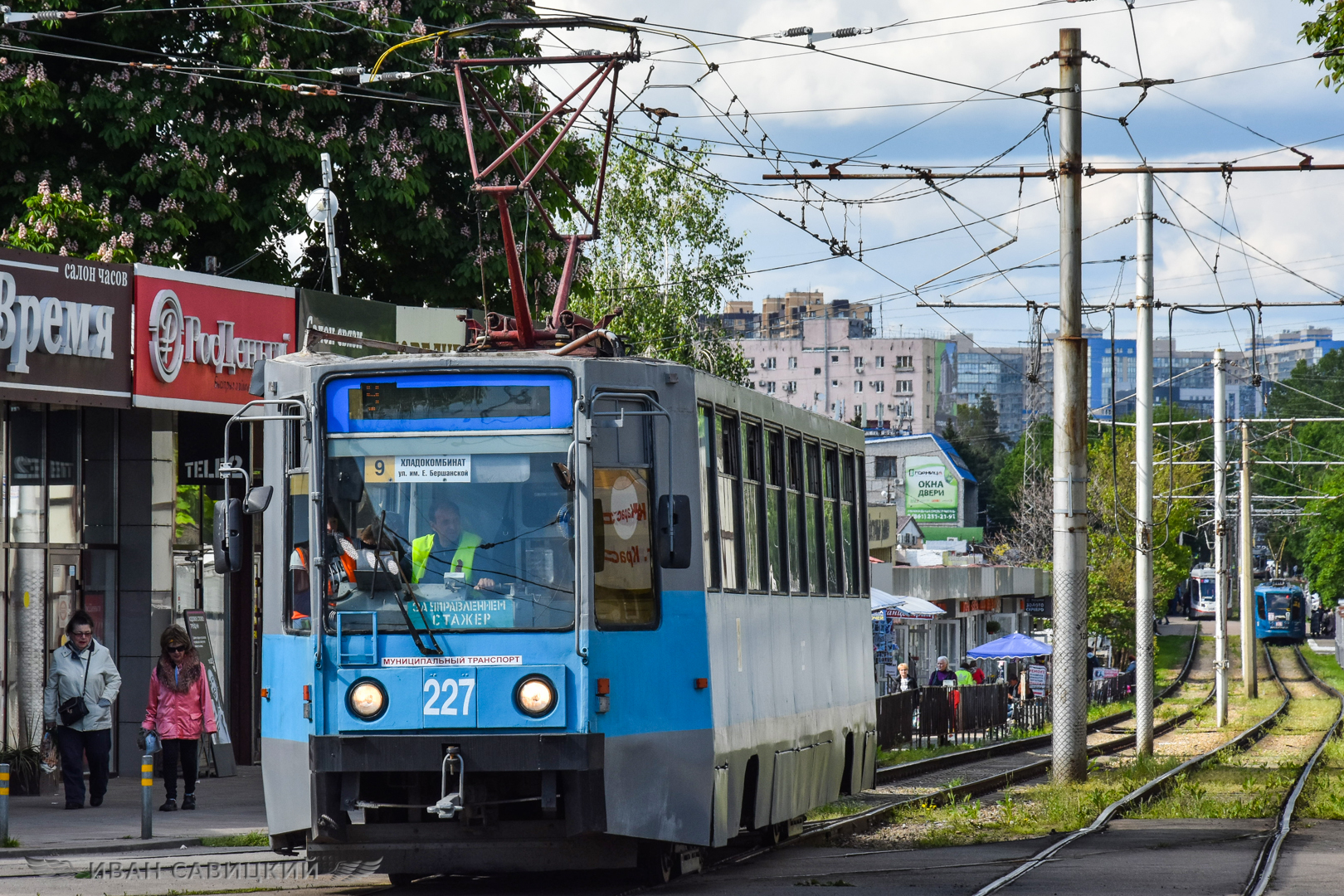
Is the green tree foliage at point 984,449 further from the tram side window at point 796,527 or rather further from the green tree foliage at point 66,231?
the tram side window at point 796,527

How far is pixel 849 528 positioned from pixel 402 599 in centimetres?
661

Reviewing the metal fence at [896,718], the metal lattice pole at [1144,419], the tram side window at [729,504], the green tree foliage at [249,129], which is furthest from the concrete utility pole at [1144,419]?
the tram side window at [729,504]

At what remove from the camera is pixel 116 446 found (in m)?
20.7

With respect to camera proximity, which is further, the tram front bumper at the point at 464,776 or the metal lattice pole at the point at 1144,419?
the metal lattice pole at the point at 1144,419

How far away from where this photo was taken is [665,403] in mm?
10914

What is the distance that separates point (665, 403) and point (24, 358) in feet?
29.5

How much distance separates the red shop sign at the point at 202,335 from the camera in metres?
19.4

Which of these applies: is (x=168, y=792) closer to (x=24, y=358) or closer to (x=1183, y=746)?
(x=24, y=358)

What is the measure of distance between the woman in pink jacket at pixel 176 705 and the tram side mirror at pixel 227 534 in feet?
23.0

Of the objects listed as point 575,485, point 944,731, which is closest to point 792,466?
point 575,485

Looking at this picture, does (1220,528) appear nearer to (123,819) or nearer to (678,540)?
(123,819)

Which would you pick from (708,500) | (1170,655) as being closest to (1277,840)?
(708,500)

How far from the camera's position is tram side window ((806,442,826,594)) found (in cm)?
1453

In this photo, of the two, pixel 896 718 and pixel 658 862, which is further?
pixel 896 718
